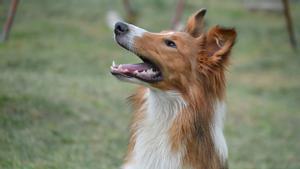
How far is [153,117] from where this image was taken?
4.16 meters

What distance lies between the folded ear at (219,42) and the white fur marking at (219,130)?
1.14 ft

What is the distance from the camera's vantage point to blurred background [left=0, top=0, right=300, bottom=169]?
5773 mm

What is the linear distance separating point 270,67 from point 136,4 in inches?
158

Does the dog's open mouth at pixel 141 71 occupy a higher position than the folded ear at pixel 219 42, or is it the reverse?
the folded ear at pixel 219 42

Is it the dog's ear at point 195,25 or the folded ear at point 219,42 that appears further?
the dog's ear at point 195,25

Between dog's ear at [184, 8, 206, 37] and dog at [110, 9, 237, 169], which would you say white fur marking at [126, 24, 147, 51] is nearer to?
dog at [110, 9, 237, 169]

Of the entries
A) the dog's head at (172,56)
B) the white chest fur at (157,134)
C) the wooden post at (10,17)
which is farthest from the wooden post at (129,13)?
the white chest fur at (157,134)

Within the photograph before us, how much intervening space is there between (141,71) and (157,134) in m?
0.47

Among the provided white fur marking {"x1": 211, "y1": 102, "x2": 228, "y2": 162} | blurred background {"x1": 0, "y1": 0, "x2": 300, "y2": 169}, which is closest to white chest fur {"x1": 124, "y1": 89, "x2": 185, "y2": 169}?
white fur marking {"x1": 211, "y1": 102, "x2": 228, "y2": 162}

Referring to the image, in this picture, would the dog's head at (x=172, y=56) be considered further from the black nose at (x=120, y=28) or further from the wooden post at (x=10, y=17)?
the wooden post at (x=10, y=17)

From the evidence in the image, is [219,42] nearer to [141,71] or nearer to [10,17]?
[141,71]

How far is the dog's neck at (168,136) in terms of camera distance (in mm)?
4055

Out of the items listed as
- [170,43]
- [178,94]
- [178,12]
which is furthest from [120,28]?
[178,12]

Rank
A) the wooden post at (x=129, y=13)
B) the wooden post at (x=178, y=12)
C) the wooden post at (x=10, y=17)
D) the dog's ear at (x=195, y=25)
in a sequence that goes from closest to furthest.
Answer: the dog's ear at (x=195, y=25) → the wooden post at (x=10, y=17) → the wooden post at (x=178, y=12) → the wooden post at (x=129, y=13)
